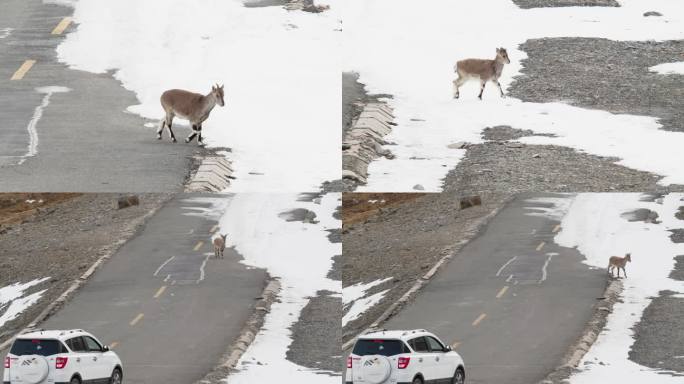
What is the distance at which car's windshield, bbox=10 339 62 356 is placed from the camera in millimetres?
29719

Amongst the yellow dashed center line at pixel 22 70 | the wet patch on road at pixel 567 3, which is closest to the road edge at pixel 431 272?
the yellow dashed center line at pixel 22 70

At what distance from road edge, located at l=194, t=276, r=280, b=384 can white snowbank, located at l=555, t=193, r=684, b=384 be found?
8030 mm

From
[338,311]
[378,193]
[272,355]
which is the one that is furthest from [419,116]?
[272,355]

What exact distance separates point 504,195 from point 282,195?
20.8ft

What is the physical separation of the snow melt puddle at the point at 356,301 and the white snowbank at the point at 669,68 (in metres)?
15.6

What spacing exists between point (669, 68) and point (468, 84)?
7065 mm

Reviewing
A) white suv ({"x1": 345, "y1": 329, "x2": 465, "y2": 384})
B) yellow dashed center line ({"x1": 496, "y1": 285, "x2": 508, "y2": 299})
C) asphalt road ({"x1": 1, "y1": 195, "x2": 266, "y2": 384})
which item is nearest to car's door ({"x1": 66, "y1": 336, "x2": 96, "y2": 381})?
asphalt road ({"x1": 1, "y1": 195, "x2": 266, "y2": 384})

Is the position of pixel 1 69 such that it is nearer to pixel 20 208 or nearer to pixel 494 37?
pixel 20 208

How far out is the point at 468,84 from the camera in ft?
163

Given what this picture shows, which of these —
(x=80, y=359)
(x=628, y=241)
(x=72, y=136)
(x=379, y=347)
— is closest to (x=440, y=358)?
(x=379, y=347)

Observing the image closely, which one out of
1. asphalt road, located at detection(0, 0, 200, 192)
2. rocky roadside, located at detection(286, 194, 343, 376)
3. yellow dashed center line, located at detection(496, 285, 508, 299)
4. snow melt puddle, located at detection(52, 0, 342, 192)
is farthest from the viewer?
snow melt puddle, located at detection(52, 0, 342, 192)

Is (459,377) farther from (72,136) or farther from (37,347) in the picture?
(72,136)

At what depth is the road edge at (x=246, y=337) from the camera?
34844 mm

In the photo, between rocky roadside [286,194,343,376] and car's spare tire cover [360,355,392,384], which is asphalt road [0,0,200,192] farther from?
Result: car's spare tire cover [360,355,392,384]
